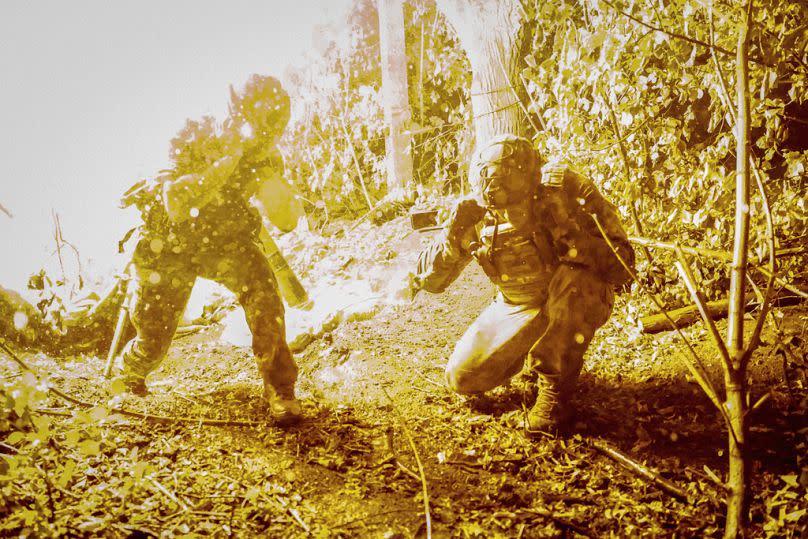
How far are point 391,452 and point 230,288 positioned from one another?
1486 millimetres

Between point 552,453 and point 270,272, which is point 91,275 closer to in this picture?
point 270,272

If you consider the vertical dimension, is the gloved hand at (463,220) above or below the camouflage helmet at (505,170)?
below

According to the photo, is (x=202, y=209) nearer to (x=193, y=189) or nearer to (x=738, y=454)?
(x=193, y=189)

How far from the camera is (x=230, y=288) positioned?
291cm

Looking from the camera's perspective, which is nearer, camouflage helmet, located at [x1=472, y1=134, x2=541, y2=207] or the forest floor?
the forest floor

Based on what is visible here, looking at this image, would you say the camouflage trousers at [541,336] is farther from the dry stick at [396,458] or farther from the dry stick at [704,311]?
the dry stick at [704,311]

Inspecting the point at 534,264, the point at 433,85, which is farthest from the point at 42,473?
A: the point at 433,85

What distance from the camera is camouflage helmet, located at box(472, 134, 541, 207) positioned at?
2527mm

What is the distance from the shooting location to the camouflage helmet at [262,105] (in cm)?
287

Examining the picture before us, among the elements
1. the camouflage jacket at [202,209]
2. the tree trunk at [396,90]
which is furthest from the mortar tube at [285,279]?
the tree trunk at [396,90]

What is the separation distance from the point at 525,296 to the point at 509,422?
859mm

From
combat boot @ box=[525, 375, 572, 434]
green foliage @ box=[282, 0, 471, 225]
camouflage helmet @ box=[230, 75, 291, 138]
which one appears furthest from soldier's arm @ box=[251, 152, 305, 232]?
green foliage @ box=[282, 0, 471, 225]

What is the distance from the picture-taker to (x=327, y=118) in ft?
27.2

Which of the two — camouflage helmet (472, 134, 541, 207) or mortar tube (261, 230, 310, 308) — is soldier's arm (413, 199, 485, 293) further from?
mortar tube (261, 230, 310, 308)
